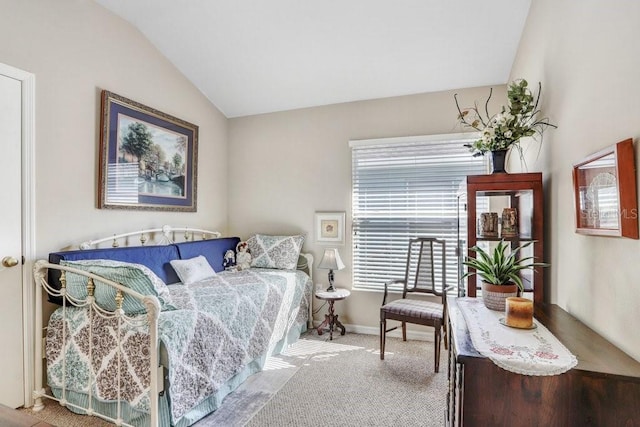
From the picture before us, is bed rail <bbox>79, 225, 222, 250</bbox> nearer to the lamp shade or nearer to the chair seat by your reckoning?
the lamp shade

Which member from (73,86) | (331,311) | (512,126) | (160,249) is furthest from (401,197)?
(73,86)

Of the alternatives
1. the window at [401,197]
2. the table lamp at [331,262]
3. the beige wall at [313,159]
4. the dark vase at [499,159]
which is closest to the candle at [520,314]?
the dark vase at [499,159]

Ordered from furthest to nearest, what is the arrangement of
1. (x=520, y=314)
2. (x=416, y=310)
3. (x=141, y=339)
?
(x=416, y=310), (x=141, y=339), (x=520, y=314)

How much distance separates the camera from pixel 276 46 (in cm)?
299

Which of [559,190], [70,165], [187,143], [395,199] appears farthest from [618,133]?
[187,143]

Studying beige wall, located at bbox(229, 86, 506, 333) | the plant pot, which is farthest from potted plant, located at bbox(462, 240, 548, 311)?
beige wall, located at bbox(229, 86, 506, 333)

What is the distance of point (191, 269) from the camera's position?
302 centimetres

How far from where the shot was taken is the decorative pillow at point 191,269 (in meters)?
2.96

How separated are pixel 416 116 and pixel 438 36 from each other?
0.86m

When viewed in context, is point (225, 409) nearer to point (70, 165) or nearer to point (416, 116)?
point (70, 165)

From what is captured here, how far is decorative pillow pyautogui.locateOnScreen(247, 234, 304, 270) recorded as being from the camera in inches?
142

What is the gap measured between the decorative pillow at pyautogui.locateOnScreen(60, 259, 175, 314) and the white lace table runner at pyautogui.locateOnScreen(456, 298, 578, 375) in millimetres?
1640

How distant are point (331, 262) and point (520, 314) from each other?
220cm

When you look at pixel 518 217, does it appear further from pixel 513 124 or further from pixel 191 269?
pixel 191 269
